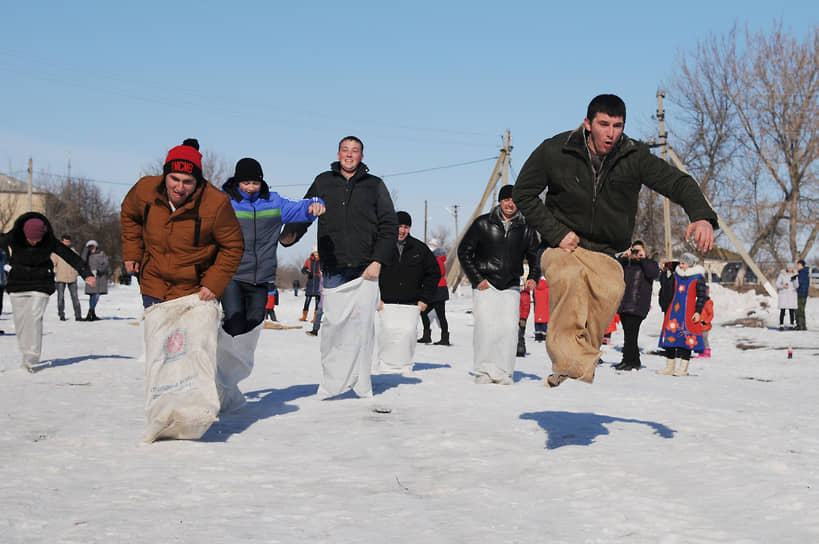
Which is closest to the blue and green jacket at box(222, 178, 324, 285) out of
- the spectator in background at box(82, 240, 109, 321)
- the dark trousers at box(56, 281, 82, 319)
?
the dark trousers at box(56, 281, 82, 319)

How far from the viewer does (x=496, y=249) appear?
8.92 m

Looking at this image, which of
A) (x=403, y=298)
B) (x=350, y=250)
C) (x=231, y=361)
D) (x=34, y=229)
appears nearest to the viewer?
(x=231, y=361)

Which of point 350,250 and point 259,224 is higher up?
point 259,224

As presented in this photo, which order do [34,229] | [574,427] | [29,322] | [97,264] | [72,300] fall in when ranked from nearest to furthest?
[574,427], [29,322], [34,229], [72,300], [97,264]

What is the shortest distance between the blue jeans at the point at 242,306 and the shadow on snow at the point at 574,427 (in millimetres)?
2314

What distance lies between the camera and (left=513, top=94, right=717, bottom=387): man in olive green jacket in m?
4.86

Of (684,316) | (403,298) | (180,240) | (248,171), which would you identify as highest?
(248,171)

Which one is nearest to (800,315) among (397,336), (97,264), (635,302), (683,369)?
(635,302)

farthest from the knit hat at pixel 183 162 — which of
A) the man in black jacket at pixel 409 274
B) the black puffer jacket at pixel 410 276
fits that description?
the black puffer jacket at pixel 410 276

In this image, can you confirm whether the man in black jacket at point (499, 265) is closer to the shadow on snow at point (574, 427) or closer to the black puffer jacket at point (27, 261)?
the shadow on snow at point (574, 427)

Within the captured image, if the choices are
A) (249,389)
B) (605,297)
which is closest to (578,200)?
(605,297)

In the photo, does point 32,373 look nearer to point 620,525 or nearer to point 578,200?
point 578,200

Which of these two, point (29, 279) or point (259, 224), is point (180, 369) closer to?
point (259, 224)

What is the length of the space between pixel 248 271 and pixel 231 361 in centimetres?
74
